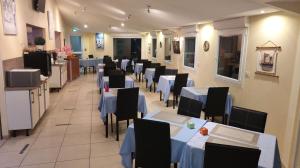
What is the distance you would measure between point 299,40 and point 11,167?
13.4ft

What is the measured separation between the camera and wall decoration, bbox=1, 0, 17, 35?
3.78 meters

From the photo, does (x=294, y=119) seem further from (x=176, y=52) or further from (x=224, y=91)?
(x=176, y=52)

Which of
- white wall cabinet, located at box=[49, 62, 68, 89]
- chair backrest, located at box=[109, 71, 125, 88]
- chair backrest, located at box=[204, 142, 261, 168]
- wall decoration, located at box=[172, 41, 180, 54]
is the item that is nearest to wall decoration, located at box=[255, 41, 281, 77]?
chair backrest, located at box=[204, 142, 261, 168]

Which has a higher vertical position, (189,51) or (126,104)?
(189,51)

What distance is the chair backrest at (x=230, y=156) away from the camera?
155cm

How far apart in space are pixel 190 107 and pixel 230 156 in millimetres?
1366

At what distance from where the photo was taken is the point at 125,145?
2.45 meters

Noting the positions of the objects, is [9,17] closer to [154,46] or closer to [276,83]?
[276,83]

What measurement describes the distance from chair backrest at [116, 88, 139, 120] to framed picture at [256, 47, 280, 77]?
2091 mm

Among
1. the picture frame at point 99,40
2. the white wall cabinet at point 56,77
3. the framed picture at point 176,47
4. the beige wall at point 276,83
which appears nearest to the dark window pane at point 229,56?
the beige wall at point 276,83

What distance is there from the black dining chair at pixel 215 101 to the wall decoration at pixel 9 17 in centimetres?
374

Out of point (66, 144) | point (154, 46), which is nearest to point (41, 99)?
point (66, 144)

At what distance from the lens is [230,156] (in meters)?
1.60

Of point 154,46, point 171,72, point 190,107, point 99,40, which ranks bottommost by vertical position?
point 190,107
